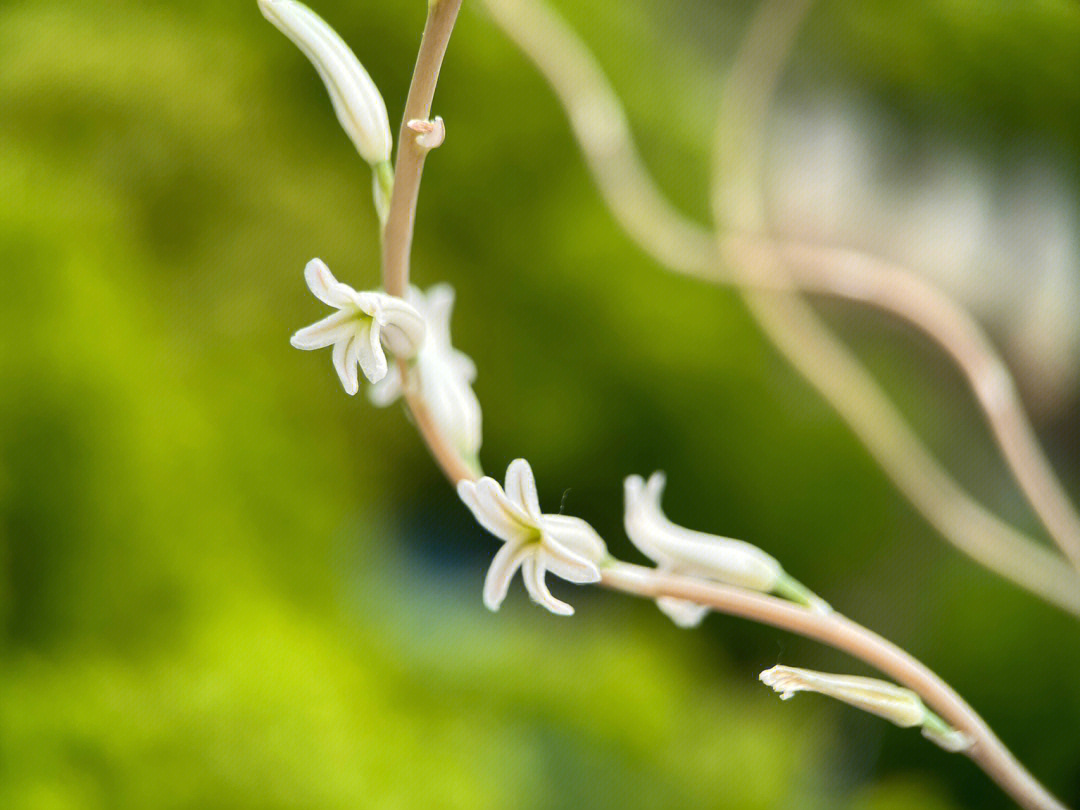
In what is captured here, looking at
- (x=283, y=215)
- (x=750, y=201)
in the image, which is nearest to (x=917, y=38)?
(x=750, y=201)

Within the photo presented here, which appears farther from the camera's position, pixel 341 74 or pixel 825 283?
pixel 825 283

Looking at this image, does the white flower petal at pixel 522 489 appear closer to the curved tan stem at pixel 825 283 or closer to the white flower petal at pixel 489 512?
the white flower petal at pixel 489 512

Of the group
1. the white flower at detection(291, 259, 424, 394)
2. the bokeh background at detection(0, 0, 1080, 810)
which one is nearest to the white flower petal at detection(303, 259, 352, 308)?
the white flower at detection(291, 259, 424, 394)

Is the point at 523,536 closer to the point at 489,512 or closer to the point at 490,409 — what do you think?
the point at 489,512

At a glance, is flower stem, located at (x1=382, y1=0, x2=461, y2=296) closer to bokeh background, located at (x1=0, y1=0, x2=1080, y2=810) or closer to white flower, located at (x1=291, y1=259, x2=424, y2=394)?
white flower, located at (x1=291, y1=259, x2=424, y2=394)

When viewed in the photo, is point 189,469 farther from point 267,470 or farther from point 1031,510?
point 1031,510

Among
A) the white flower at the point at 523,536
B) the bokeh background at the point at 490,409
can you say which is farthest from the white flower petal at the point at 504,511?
the bokeh background at the point at 490,409

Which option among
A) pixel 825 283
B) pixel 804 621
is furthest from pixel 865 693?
pixel 825 283
